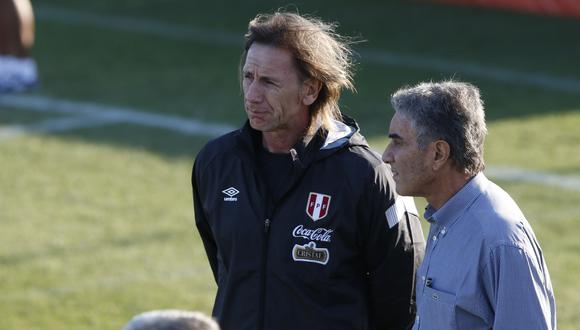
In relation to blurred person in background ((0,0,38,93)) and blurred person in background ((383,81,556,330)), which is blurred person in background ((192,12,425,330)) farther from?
blurred person in background ((0,0,38,93))

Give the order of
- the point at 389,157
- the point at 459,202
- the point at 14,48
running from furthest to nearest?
1. the point at 389,157
2. the point at 459,202
3. the point at 14,48

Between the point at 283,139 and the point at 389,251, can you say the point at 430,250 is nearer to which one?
the point at 389,251

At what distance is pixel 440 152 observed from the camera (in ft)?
13.7

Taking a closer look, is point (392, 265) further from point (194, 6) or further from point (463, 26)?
point (194, 6)

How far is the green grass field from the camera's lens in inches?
358

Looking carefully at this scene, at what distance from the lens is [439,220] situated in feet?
13.8

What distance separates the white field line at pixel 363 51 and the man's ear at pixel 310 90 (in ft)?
33.0

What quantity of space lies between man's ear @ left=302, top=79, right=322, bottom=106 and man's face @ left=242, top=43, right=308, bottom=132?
0.08 feet

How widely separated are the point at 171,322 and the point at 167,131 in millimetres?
10418

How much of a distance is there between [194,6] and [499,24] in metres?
4.79

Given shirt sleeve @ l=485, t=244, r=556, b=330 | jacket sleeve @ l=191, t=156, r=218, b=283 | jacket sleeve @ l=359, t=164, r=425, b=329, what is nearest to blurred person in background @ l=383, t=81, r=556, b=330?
shirt sleeve @ l=485, t=244, r=556, b=330

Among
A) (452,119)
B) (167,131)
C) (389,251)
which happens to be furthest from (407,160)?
(167,131)

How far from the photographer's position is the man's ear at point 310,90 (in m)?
4.78

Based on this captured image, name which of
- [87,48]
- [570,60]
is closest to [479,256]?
[570,60]
